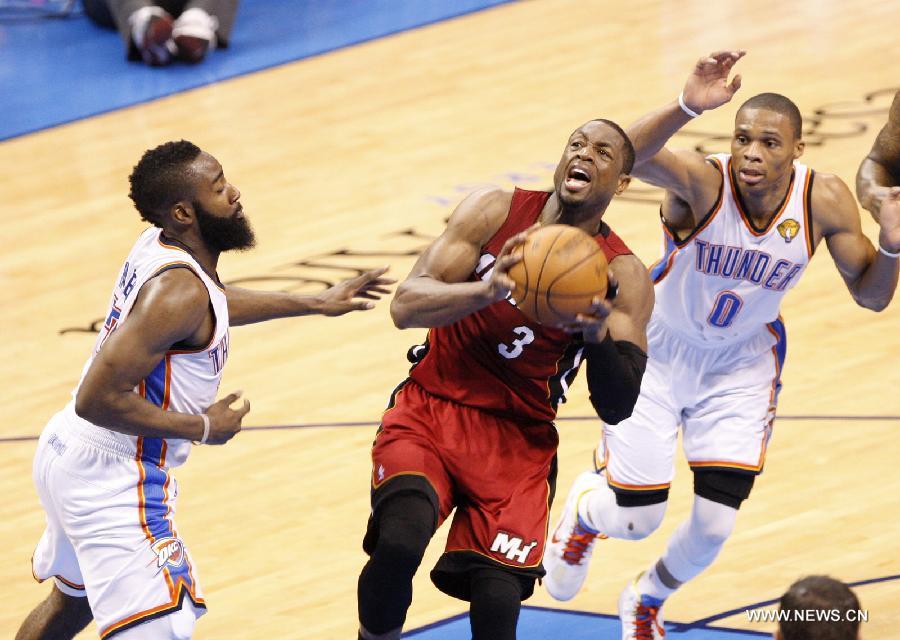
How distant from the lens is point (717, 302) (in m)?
6.77

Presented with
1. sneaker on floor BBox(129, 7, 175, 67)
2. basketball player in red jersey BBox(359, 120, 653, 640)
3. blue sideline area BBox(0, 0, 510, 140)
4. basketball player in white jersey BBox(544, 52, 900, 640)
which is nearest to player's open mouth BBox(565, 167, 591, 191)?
basketball player in red jersey BBox(359, 120, 653, 640)

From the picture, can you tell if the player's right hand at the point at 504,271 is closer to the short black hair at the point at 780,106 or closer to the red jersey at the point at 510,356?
the red jersey at the point at 510,356

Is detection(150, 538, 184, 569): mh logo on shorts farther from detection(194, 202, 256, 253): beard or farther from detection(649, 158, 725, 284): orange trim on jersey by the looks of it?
detection(649, 158, 725, 284): orange trim on jersey

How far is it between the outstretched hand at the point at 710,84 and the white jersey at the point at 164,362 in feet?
6.94

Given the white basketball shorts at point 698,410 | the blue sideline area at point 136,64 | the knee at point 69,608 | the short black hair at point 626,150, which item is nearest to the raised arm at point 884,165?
the white basketball shorts at point 698,410

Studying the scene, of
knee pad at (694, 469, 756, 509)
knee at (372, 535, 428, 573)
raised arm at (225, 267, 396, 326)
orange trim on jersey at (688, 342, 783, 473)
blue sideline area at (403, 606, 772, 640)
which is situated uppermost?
raised arm at (225, 267, 396, 326)

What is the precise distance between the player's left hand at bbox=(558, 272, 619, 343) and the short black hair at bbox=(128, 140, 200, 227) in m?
1.37

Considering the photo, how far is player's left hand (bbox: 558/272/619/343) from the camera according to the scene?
5340mm

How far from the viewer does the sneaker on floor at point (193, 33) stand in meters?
15.5

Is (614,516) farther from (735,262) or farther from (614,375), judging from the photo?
(614,375)

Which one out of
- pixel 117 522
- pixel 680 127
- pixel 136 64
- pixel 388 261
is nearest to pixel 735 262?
pixel 680 127

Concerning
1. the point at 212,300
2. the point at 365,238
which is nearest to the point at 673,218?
the point at 212,300

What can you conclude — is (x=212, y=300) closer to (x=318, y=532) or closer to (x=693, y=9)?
(x=318, y=532)

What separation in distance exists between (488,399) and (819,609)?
86.2 inches
